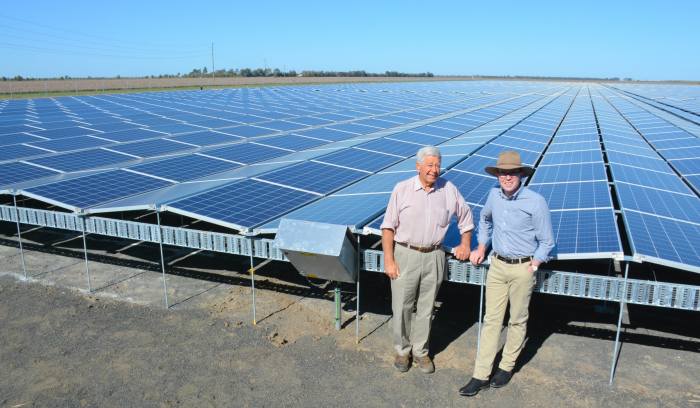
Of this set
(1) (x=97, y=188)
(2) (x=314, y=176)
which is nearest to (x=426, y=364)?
(2) (x=314, y=176)

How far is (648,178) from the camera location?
12.1 meters

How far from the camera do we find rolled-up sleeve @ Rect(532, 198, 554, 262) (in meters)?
6.25

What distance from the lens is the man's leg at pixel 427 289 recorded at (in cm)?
684

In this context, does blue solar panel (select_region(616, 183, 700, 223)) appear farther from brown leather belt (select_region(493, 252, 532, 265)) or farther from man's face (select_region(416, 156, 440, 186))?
man's face (select_region(416, 156, 440, 186))

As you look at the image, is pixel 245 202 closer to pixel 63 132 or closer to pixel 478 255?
pixel 478 255

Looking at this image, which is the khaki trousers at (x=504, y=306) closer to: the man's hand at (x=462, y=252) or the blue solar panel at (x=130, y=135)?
the man's hand at (x=462, y=252)

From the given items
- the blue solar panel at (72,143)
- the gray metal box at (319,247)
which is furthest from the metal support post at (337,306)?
the blue solar panel at (72,143)

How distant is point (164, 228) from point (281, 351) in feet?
10.3

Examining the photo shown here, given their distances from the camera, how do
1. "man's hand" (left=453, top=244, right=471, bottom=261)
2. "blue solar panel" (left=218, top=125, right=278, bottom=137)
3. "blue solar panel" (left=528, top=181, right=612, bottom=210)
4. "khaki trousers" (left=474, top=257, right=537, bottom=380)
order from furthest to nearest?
"blue solar panel" (left=218, top=125, right=278, bottom=137)
"blue solar panel" (left=528, top=181, right=612, bottom=210)
"man's hand" (left=453, top=244, right=471, bottom=261)
"khaki trousers" (left=474, top=257, right=537, bottom=380)

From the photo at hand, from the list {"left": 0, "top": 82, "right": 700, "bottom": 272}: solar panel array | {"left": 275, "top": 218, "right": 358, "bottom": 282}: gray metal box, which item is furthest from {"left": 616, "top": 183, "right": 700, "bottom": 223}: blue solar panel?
{"left": 275, "top": 218, "right": 358, "bottom": 282}: gray metal box

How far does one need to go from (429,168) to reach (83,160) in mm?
12689

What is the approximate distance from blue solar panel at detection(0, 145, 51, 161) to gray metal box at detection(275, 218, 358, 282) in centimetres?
1229

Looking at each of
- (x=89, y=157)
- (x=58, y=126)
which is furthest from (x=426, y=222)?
(x=58, y=126)

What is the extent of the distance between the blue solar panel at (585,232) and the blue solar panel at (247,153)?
9744 millimetres
